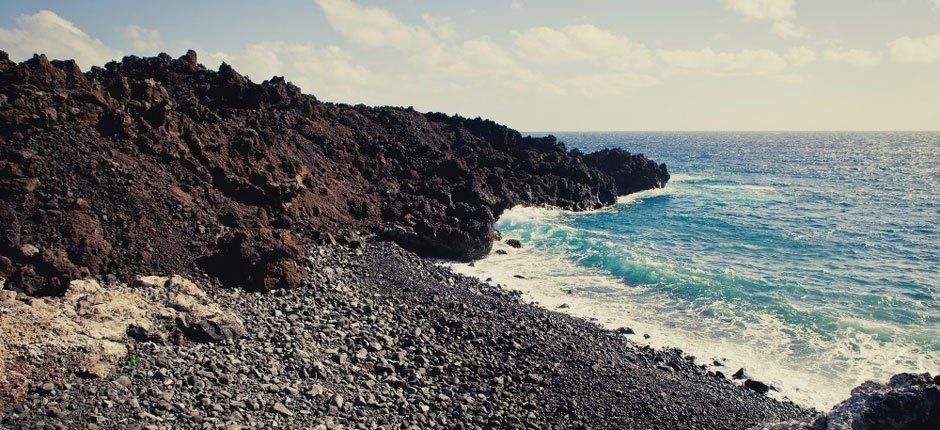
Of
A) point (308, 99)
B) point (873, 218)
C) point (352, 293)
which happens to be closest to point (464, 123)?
point (308, 99)

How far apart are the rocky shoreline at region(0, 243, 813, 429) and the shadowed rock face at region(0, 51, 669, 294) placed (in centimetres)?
319

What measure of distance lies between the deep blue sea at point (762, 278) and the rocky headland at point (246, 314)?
125 inches

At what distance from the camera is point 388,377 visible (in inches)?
609

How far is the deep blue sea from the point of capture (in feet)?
71.3

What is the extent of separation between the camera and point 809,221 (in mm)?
50188

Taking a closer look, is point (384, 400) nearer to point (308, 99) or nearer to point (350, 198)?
point (350, 198)

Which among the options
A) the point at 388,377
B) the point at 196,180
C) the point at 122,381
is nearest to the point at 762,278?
the point at 388,377

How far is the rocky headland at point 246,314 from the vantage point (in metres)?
→ 12.6

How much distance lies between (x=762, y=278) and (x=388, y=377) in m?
25.4

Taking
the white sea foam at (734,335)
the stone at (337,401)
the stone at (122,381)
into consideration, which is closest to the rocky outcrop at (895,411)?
the white sea foam at (734,335)

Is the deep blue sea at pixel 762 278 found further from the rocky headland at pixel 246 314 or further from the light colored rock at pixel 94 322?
the light colored rock at pixel 94 322

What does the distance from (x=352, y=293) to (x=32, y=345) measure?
403 inches

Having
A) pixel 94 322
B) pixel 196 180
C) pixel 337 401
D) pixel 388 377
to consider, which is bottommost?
pixel 388 377

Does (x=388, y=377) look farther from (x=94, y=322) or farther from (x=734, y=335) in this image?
(x=734, y=335)
